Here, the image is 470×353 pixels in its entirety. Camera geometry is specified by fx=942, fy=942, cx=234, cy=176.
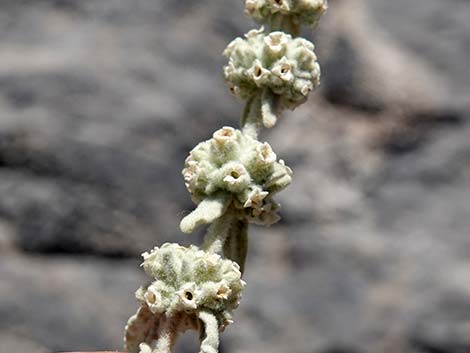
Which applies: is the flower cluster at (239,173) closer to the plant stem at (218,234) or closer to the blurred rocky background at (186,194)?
the plant stem at (218,234)

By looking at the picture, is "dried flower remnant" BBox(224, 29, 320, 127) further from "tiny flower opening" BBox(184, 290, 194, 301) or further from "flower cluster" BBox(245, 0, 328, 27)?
"tiny flower opening" BBox(184, 290, 194, 301)

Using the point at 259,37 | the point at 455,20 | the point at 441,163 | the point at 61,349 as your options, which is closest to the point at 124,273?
the point at 61,349

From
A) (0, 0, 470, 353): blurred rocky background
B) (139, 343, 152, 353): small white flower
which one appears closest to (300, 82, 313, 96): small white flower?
(139, 343, 152, 353): small white flower

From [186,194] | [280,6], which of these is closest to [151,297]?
[280,6]

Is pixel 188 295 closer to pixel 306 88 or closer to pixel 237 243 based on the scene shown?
pixel 237 243

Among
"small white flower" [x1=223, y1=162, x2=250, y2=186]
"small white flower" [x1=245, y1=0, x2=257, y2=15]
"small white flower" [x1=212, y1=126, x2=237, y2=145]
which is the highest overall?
"small white flower" [x1=245, y1=0, x2=257, y2=15]

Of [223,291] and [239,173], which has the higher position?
[239,173]
